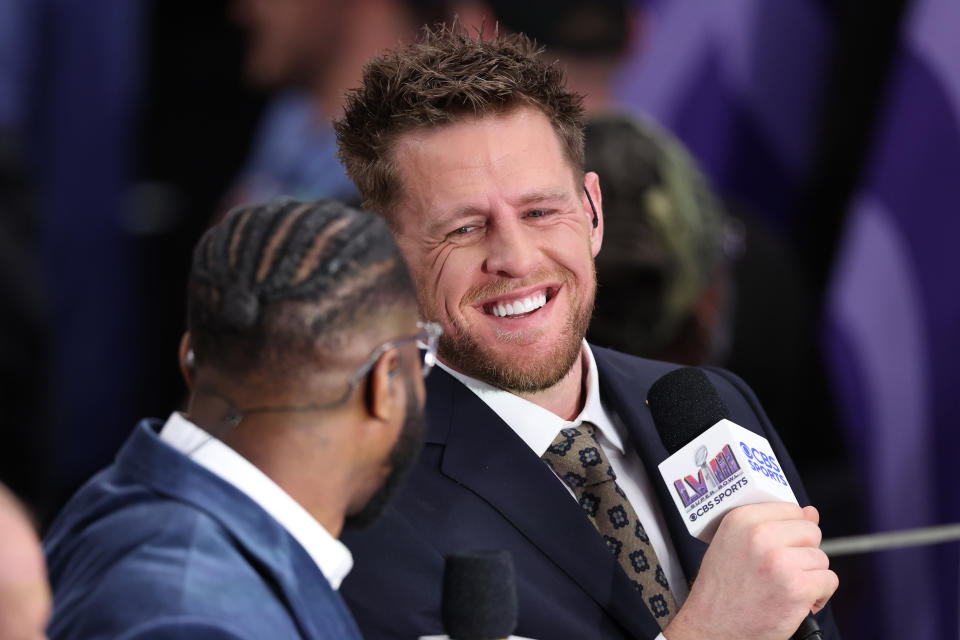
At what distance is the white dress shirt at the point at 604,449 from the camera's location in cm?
199

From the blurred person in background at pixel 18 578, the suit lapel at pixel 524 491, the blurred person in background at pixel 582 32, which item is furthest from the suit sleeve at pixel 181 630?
the blurred person in background at pixel 582 32

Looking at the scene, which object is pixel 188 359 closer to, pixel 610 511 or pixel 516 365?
pixel 516 365

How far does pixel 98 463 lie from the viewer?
17.8 feet

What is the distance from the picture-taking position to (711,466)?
5.94 ft

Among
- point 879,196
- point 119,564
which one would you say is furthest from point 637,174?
point 119,564

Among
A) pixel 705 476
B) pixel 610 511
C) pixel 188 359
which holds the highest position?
pixel 188 359

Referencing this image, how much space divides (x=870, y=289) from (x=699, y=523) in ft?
7.67

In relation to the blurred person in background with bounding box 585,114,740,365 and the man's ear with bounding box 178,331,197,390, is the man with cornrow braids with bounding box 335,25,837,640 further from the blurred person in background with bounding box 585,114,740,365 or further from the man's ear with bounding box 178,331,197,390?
the blurred person in background with bounding box 585,114,740,365

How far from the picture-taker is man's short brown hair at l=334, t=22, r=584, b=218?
1.94 m

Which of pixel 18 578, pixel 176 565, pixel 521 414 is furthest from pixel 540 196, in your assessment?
pixel 18 578

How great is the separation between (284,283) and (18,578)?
447 mm

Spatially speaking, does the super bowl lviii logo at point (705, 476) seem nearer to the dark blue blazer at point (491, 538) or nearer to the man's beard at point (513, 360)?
the dark blue blazer at point (491, 538)

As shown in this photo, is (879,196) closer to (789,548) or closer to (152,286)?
(789,548)

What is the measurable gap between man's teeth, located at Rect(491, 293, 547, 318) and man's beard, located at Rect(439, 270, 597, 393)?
0.10 ft
